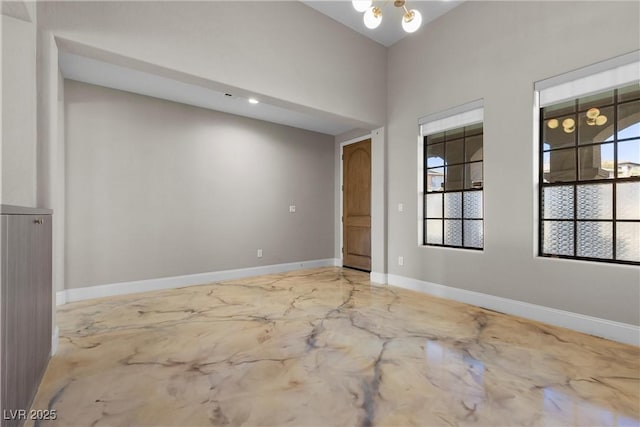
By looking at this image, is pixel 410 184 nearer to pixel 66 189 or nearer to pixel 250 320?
pixel 250 320

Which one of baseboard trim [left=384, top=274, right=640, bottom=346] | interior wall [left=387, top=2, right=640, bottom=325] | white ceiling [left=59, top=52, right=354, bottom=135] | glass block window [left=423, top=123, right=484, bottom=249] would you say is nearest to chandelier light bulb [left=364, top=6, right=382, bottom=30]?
white ceiling [left=59, top=52, right=354, bottom=135]

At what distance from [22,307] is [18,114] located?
4.43ft

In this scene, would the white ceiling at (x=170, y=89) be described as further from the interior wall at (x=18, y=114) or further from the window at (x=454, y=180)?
the window at (x=454, y=180)

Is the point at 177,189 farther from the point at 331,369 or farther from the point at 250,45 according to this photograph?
the point at 331,369

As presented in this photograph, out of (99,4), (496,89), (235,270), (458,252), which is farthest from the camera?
(235,270)

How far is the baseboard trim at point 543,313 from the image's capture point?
2438mm

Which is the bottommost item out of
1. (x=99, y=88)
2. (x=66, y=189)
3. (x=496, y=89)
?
(x=66, y=189)

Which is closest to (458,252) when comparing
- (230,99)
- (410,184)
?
(410,184)

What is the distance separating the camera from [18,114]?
1.97m

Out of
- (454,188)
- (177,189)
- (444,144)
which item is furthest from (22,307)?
(444,144)

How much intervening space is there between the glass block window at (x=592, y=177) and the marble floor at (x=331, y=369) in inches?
32.3

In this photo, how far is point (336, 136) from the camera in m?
6.22

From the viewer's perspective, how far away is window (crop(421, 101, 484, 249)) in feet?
11.7

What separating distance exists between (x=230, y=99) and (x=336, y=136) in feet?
8.23
